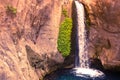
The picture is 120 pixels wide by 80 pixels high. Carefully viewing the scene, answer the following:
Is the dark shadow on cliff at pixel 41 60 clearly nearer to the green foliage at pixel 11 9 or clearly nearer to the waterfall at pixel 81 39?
the waterfall at pixel 81 39

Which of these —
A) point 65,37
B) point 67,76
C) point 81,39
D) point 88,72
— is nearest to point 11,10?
Answer: point 65,37

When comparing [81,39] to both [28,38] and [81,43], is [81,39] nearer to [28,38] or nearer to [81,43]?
[81,43]

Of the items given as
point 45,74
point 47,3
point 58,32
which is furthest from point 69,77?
point 47,3

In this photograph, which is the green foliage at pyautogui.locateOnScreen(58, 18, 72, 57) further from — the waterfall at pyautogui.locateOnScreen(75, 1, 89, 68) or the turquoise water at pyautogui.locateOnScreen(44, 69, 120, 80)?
the turquoise water at pyautogui.locateOnScreen(44, 69, 120, 80)

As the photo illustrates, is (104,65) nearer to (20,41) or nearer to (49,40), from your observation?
(49,40)

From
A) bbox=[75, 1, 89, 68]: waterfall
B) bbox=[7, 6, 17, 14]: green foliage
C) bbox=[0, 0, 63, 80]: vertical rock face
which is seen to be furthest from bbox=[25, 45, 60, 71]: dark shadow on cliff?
bbox=[7, 6, 17, 14]: green foliage
